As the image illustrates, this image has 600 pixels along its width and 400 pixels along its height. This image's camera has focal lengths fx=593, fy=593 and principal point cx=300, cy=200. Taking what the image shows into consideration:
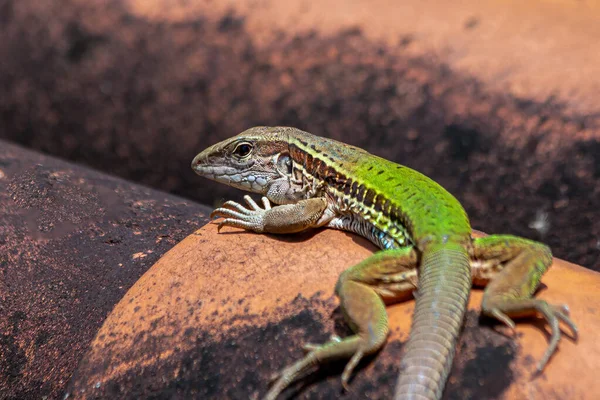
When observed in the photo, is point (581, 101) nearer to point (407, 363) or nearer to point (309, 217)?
point (309, 217)

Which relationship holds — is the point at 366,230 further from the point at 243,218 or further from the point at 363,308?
the point at 363,308

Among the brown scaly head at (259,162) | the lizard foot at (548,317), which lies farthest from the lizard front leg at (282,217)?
the lizard foot at (548,317)

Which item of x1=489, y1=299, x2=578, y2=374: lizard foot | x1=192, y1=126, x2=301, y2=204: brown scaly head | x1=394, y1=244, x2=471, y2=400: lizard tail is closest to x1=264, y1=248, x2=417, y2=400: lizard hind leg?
x1=394, y1=244, x2=471, y2=400: lizard tail

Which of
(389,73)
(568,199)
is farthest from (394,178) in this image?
(389,73)

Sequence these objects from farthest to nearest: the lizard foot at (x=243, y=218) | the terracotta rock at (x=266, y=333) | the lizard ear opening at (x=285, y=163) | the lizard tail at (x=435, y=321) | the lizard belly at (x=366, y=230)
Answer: the lizard ear opening at (x=285, y=163) → the lizard foot at (x=243, y=218) → the lizard belly at (x=366, y=230) → the terracotta rock at (x=266, y=333) → the lizard tail at (x=435, y=321)

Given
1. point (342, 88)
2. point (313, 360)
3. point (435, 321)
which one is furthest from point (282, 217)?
point (342, 88)

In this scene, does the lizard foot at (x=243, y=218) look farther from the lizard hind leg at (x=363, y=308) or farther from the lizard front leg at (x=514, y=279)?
the lizard front leg at (x=514, y=279)
